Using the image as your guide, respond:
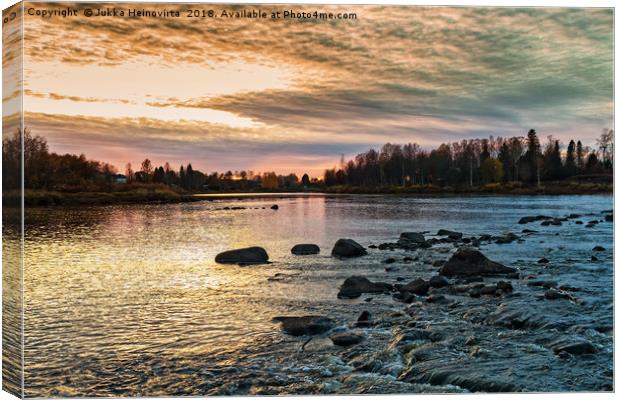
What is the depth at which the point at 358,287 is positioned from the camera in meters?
8.04

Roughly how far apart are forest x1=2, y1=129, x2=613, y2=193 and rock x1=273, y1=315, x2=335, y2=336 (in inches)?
83.7

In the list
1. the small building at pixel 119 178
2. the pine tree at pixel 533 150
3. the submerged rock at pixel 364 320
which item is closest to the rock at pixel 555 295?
the pine tree at pixel 533 150

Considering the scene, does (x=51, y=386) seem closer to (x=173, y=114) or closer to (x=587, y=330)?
(x=173, y=114)

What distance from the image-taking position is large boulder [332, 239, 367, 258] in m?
9.96

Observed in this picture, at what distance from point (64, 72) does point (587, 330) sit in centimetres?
718

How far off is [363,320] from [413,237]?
3.29 metres

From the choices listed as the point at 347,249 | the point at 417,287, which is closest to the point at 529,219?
the point at 417,287

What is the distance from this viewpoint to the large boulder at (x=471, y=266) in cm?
912

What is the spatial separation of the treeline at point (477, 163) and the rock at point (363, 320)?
6.32ft

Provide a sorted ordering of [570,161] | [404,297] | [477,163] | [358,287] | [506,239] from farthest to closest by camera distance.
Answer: [506,239], [358,287], [404,297], [477,163], [570,161]

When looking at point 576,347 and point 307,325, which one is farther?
point 307,325

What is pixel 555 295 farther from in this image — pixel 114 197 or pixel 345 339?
pixel 114 197

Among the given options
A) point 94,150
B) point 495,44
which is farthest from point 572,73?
point 94,150

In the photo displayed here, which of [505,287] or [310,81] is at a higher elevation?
[310,81]
